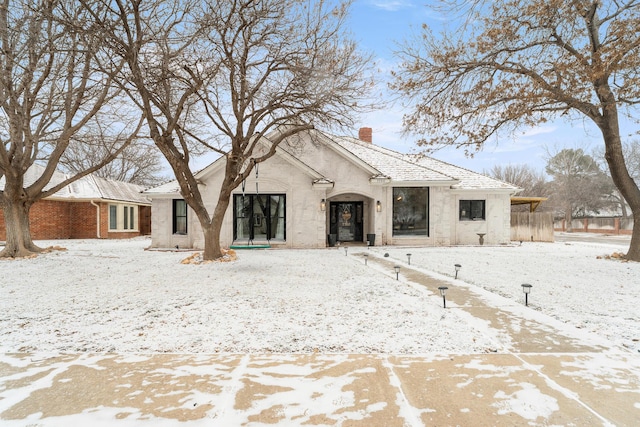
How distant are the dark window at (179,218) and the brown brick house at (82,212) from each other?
15.6 feet

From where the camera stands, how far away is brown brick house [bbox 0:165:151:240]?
2302cm

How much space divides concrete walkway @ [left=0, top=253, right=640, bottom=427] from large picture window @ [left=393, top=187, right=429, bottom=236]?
14.8 meters

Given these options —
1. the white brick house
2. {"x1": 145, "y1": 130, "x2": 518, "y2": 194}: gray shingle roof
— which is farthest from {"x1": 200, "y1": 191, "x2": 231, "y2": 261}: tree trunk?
→ {"x1": 145, "y1": 130, "x2": 518, "y2": 194}: gray shingle roof

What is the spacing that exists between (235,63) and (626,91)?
1144 cm

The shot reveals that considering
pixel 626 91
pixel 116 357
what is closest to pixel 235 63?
pixel 116 357

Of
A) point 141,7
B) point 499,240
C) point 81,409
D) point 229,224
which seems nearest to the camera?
point 81,409

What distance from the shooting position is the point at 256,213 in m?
17.9

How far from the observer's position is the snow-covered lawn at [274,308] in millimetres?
4480

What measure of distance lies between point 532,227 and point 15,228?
27.1m

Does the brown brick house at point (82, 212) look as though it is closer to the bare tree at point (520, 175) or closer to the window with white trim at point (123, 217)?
the window with white trim at point (123, 217)

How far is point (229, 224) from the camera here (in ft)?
57.5

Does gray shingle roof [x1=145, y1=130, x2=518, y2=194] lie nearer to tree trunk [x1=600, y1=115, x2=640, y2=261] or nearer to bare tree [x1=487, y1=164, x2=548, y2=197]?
tree trunk [x1=600, y1=115, x2=640, y2=261]

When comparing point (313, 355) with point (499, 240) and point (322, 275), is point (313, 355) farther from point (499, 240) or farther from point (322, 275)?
point (499, 240)

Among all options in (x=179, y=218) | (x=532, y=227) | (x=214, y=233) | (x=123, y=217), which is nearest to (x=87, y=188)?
(x=123, y=217)
